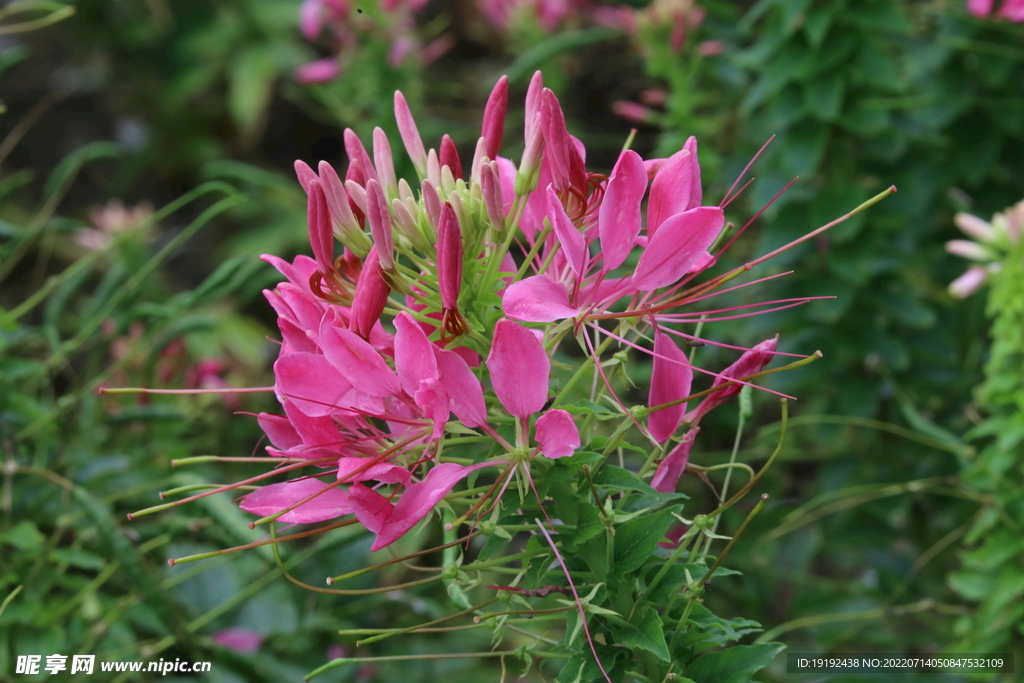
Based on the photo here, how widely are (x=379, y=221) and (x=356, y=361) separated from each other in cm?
12

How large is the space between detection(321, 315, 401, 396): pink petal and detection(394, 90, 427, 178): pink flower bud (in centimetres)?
20

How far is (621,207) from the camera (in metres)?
0.67

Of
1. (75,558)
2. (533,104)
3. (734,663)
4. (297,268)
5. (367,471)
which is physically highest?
(533,104)

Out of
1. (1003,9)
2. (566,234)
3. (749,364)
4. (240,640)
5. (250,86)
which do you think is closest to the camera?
(566,234)

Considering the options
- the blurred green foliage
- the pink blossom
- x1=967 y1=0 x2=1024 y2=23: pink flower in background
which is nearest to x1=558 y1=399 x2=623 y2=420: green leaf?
the blurred green foliage

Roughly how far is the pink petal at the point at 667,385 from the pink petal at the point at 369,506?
25 cm

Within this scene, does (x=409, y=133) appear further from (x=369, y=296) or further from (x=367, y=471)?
(x=367, y=471)

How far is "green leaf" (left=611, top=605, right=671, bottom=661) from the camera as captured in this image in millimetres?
640

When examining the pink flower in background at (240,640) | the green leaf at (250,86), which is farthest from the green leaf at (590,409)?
the green leaf at (250,86)

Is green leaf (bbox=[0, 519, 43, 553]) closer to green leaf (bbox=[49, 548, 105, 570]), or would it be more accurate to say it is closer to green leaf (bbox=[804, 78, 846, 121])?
green leaf (bbox=[49, 548, 105, 570])

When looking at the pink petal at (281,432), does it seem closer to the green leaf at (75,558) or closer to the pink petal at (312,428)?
the pink petal at (312,428)

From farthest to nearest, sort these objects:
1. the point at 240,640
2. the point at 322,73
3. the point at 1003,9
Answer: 1. the point at 322,73
2. the point at 1003,9
3. the point at 240,640

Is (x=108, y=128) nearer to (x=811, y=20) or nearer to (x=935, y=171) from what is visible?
(x=811, y=20)

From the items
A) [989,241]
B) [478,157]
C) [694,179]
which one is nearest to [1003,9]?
[989,241]
